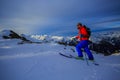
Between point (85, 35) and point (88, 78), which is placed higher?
point (85, 35)

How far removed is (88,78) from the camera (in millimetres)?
7934

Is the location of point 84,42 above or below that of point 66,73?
above

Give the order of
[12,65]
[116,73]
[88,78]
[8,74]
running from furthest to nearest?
[116,73] → [12,65] → [88,78] → [8,74]

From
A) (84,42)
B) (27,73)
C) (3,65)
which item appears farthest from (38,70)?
(84,42)

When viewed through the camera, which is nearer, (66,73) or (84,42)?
(66,73)

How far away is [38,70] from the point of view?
8078 millimetres

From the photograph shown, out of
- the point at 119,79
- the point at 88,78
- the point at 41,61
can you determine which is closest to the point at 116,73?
the point at 119,79

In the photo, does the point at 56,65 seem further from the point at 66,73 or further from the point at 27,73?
the point at 27,73

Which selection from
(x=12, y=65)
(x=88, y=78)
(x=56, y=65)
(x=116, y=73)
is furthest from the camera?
(x=116, y=73)

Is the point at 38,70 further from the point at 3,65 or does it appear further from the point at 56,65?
the point at 3,65

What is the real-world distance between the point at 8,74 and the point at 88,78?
493 cm

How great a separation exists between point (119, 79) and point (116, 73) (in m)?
1.10

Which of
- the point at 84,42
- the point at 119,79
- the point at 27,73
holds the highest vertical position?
the point at 84,42

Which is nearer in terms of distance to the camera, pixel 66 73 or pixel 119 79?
pixel 66 73
